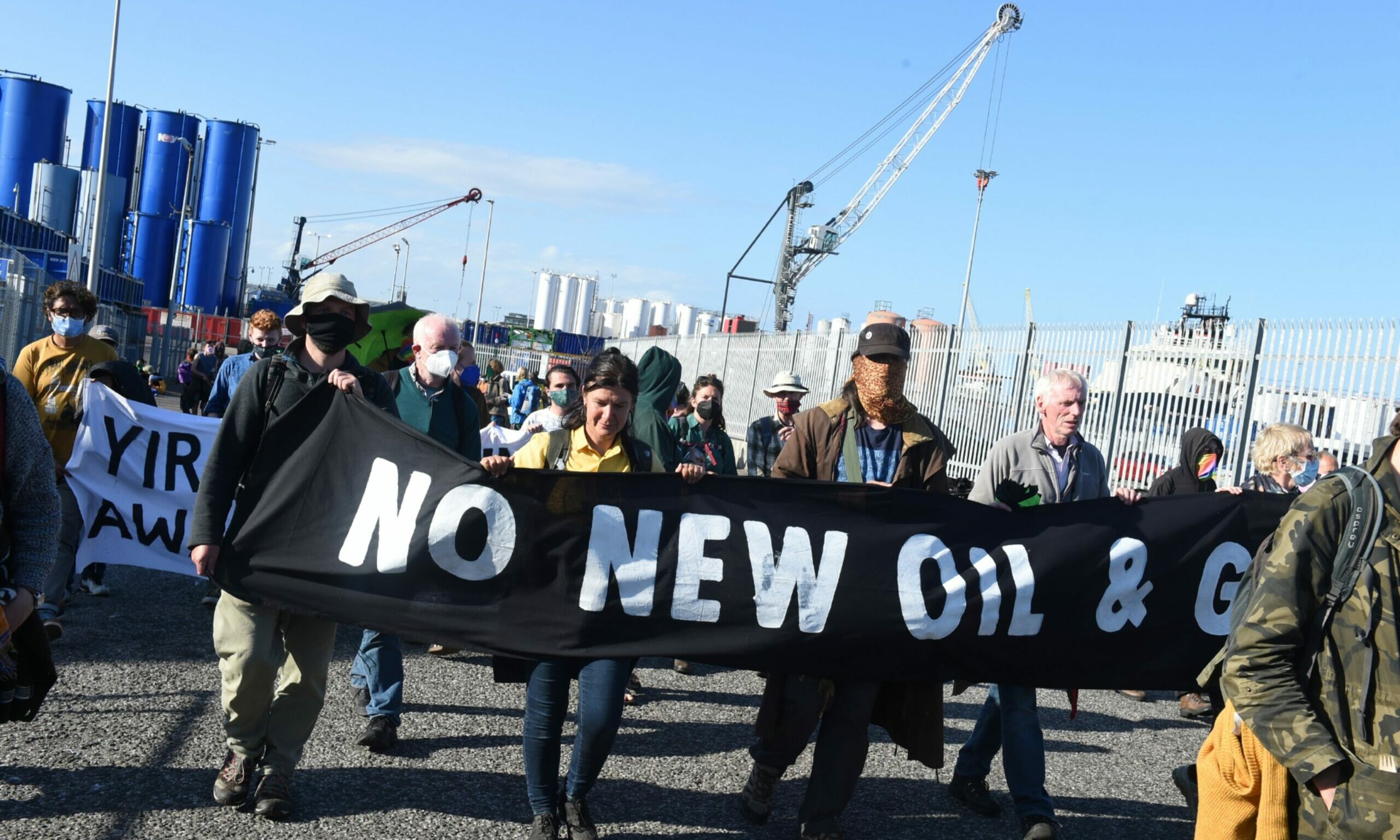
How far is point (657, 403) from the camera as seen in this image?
685 centimetres

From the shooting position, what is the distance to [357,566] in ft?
15.0

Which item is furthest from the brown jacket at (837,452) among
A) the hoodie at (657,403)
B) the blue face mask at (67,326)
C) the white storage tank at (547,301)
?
the white storage tank at (547,301)

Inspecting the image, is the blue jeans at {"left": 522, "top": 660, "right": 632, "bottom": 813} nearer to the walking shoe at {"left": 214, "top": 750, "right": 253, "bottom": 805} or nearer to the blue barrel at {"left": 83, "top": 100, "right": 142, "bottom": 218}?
the walking shoe at {"left": 214, "top": 750, "right": 253, "bottom": 805}

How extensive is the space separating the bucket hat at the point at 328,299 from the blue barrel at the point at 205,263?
2289 inches

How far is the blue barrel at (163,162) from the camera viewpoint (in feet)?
207

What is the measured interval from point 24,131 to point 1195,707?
6320cm

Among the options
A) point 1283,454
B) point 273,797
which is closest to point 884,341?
point 273,797

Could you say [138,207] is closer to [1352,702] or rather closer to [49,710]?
[49,710]

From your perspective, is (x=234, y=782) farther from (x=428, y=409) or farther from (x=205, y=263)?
(x=205, y=263)

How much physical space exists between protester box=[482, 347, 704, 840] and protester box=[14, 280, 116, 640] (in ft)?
10.5

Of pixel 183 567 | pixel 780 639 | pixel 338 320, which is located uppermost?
pixel 338 320

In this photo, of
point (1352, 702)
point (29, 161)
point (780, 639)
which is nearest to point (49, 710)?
point (780, 639)

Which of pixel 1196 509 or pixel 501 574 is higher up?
pixel 1196 509

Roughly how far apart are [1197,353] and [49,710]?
9.92 m
